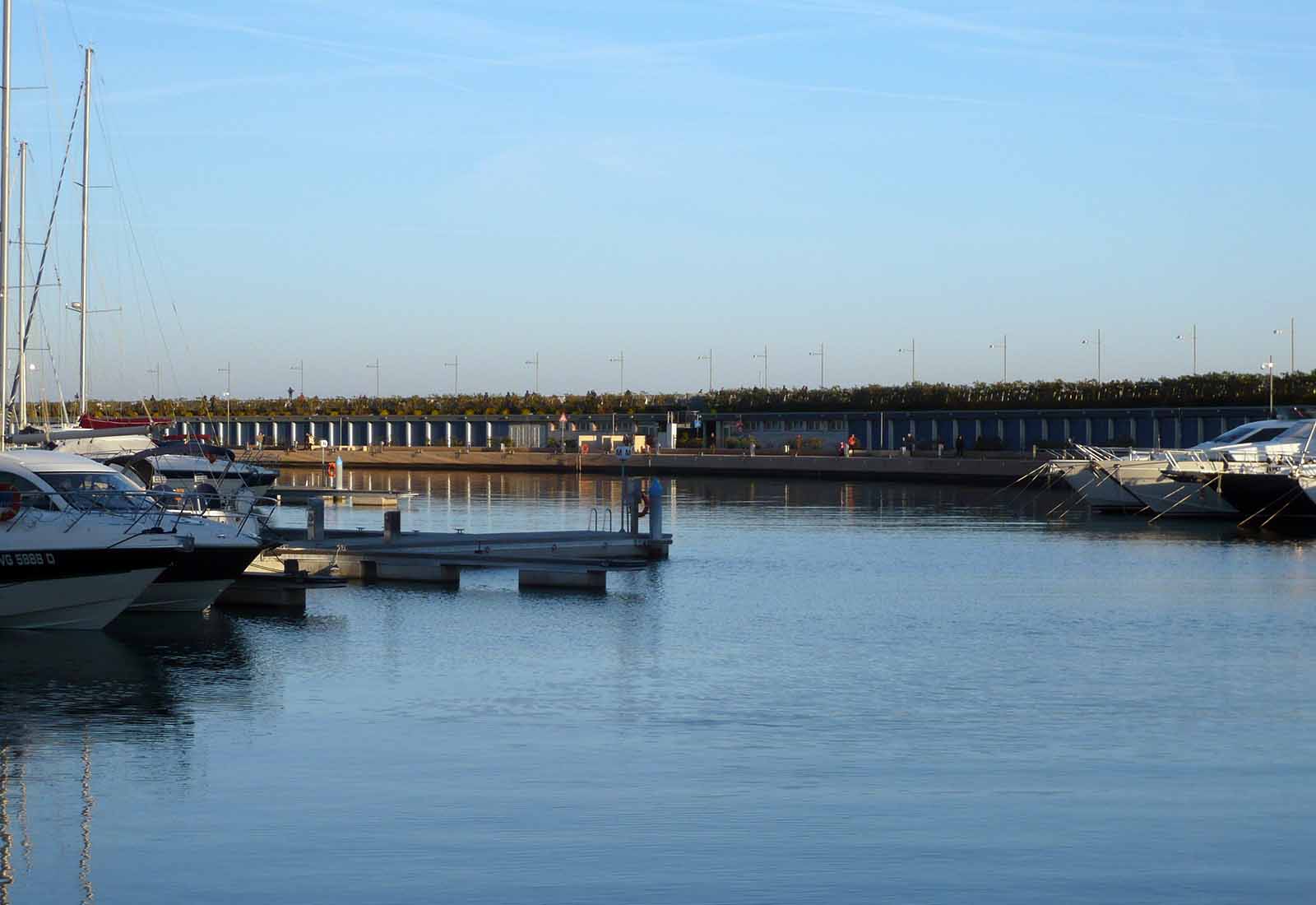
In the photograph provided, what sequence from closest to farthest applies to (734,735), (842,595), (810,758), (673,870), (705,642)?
(673,870) → (810,758) → (734,735) → (705,642) → (842,595)

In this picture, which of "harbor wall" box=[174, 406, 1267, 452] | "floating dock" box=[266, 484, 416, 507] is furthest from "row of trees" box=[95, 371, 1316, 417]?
"floating dock" box=[266, 484, 416, 507]

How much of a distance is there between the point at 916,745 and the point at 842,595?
15050mm

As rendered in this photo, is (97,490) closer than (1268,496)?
Yes

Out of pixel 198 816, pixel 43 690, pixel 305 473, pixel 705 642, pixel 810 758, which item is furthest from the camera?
pixel 305 473

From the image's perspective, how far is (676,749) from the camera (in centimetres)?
1664

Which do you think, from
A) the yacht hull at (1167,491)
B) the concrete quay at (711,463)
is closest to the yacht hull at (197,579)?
the yacht hull at (1167,491)

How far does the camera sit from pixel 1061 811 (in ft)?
45.9

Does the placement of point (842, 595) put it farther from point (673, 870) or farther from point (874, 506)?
point (874, 506)

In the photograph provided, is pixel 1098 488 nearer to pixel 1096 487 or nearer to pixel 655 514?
pixel 1096 487

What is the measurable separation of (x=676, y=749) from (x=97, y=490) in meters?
13.3

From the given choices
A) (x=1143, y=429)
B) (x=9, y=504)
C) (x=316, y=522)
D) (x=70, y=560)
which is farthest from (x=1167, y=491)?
(x=1143, y=429)

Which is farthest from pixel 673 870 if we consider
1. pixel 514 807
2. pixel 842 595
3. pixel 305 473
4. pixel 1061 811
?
pixel 305 473

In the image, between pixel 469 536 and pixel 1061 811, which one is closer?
pixel 1061 811

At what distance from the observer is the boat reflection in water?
1266 cm
